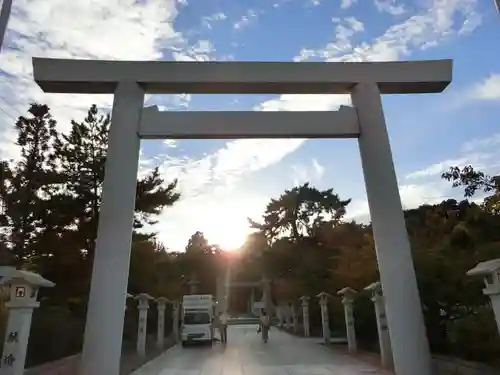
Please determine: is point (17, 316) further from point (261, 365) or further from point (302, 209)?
→ point (302, 209)

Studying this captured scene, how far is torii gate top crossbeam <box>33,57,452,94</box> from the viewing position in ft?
19.4

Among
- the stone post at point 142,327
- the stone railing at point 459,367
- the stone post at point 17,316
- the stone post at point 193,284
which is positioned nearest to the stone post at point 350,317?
the stone railing at point 459,367

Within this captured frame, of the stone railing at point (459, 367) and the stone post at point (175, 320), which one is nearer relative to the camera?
the stone railing at point (459, 367)

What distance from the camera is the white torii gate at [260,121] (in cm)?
534

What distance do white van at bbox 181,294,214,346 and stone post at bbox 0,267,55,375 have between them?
1348 centimetres

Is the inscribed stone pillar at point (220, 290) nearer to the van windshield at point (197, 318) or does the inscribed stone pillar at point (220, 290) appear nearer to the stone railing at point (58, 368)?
the van windshield at point (197, 318)

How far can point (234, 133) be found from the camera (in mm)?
5926

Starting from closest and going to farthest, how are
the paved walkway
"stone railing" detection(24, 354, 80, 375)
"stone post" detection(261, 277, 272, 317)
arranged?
"stone railing" detection(24, 354, 80, 375), the paved walkway, "stone post" detection(261, 277, 272, 317)

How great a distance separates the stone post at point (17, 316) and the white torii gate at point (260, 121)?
75 centimetres

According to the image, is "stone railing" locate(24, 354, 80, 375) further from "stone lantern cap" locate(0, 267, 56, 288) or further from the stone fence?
"stone lantern cap" locate(0, 267, 56, 288)

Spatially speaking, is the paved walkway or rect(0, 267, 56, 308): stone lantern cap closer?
rect(0, 267, 56, 308): stone lantern cap

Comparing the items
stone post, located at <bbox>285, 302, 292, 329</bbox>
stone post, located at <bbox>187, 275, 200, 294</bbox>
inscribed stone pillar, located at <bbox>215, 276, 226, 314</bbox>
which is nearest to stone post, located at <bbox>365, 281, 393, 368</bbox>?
stone post, located at <bbox>285, 302, 292, 329</bbox>

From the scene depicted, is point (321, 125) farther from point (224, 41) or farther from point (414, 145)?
point (414, 145)

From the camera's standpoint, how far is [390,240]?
5543 mm
